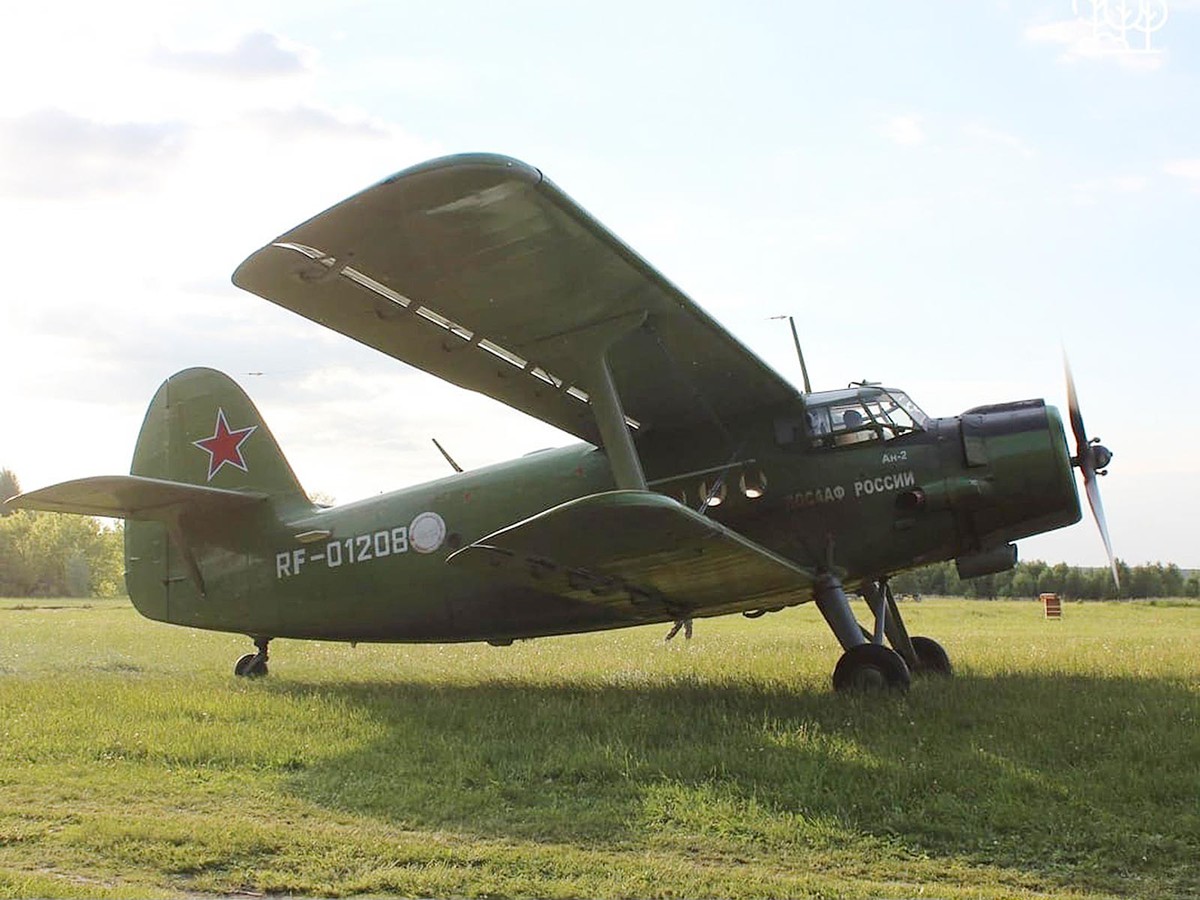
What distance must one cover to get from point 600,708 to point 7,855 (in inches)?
181

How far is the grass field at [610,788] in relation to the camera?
16.1ft

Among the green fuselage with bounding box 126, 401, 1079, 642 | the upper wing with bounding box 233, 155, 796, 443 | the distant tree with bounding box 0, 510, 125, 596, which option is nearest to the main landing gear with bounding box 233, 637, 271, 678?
the green fuselage with bounding box 126, 401, 1079, 642

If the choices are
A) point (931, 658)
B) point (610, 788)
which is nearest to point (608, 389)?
point (610, 788)

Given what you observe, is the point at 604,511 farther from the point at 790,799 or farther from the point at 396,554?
the point at 396,554

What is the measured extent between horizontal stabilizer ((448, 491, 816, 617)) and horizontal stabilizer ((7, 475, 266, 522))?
3.63 metres

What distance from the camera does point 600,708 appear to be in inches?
344

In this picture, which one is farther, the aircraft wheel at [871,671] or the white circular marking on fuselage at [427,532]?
the white circular marking on fuselage at [427,532]

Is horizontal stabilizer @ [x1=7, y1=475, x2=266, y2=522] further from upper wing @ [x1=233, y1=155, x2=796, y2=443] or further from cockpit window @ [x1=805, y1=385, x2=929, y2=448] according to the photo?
cockpit window @ [x1=805, y1=385, x2=929, y2=448]

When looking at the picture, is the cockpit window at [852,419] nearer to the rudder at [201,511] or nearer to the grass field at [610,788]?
the grass field at [610,788]

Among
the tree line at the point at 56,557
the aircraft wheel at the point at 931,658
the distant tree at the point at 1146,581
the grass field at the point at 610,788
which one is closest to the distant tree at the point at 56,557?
the tree line at the point at 56,557

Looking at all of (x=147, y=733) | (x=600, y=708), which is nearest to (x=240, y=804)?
(x=147, y=733)

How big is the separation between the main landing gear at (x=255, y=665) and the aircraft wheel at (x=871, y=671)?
20.3 ft

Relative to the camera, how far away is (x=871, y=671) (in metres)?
8.55

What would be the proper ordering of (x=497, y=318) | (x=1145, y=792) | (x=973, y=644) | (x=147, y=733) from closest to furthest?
(x=1145, y=792)
(x=147, y=733)
(x=497, y=318)
(x=973, y=644)
